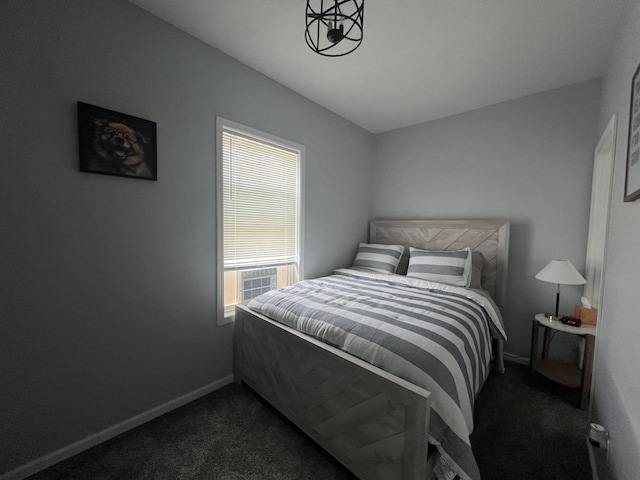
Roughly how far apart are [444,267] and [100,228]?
2.72 metres

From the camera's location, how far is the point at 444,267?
99.9 inches

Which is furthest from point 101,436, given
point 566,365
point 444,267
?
point 566,365

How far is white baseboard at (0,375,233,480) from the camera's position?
1328 mm

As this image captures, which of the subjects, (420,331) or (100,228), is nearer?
(420,331)

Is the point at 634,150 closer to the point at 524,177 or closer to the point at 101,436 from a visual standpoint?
the point at 524,177

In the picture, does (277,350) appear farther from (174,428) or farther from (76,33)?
(76,33)

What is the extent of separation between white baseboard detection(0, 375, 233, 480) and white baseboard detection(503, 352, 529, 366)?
2.76 meters

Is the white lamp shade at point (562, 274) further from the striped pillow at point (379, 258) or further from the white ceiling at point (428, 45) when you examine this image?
the white ceiling at point (428, 45)

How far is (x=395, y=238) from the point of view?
339cm

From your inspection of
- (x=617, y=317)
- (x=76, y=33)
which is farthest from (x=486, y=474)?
(x=76, y=33)

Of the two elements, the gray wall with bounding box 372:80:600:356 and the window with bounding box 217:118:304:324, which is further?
the gray wall with bounding box 372:80:600:356

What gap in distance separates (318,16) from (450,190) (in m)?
2.55

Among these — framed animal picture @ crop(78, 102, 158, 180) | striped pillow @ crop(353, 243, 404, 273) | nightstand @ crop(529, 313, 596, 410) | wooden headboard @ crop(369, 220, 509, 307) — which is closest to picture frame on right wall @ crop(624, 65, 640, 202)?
nightstand @ crop(529, 313, 596, 410)

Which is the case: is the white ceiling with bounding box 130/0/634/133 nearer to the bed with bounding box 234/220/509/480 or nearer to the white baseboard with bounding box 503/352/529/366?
the bed with bounding box 234/220/509/480
